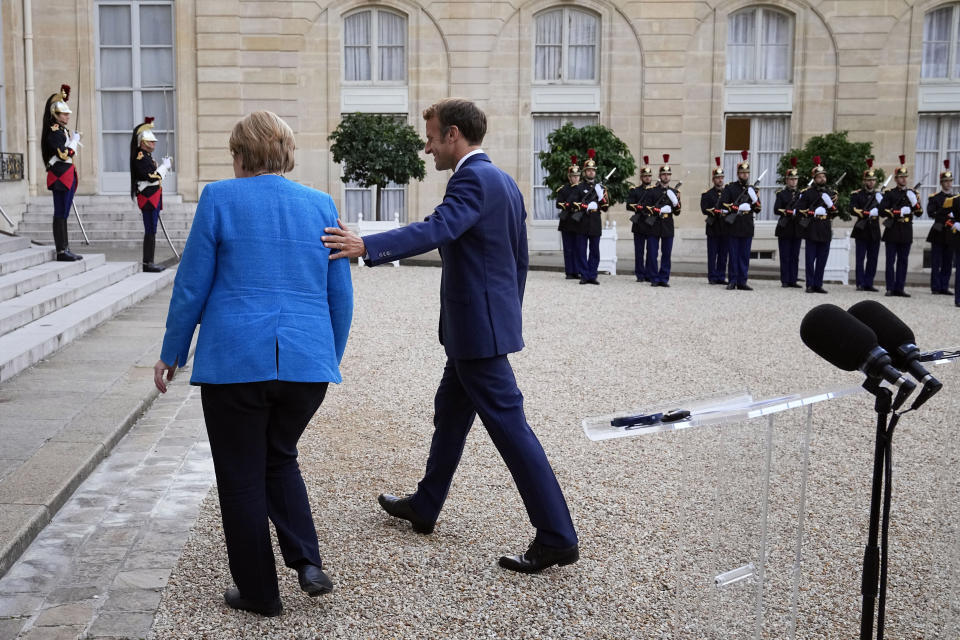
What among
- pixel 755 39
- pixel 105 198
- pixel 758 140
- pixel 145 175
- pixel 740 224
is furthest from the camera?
pixel 758 140

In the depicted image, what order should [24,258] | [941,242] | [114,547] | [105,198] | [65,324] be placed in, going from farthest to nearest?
1. [105,198]
2. [941,242]
3. [24,258]
4. [65,324]
5. [114,547]

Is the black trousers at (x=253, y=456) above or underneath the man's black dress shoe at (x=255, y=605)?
above

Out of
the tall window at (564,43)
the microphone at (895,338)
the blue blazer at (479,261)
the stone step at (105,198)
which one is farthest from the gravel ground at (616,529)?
the tall window at (564,43)

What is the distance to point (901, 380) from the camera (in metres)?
2.48

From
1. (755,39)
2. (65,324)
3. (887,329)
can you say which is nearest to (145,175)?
(65,324)

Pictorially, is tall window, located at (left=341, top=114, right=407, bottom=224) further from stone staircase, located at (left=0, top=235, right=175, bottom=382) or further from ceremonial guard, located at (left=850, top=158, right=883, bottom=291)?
ceremonial guard, located at (left=850, top=158, right=883, bottom=291)

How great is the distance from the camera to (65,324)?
9250mm

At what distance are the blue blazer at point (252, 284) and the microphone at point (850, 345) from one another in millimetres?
1603

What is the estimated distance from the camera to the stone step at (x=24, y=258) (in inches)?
432

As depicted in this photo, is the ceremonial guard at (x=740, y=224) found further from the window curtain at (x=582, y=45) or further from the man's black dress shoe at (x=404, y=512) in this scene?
the man's black dress shoe at (x=404, y=512)

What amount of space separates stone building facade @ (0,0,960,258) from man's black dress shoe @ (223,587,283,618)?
18.6m

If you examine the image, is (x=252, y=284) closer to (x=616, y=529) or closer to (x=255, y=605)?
(x=255, y=605)

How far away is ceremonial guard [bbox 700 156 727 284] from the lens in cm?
1680

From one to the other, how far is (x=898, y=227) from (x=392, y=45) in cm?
1071
